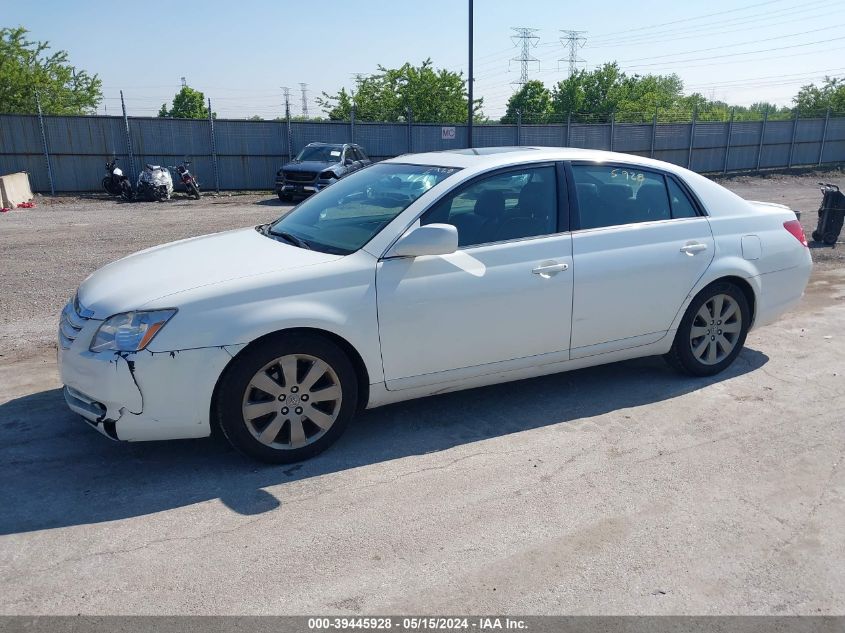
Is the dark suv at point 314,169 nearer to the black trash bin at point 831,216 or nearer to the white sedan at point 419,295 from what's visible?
the black trash bin at point 831,216

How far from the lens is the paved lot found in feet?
9.53

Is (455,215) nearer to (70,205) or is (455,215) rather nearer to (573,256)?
(573,256)

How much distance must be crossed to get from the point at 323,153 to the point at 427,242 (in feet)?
57.1

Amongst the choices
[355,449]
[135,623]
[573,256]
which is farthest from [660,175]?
[135,623]

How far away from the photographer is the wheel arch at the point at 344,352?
147 inches

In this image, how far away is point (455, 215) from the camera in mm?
4375

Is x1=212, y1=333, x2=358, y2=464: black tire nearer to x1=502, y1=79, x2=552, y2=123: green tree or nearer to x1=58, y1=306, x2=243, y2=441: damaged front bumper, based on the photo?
x1=58, y1=306, x2=243, y2=441: damaged front bumper

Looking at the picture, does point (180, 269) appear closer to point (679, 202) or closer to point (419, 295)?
point (419, 295)

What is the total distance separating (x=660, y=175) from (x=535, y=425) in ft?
6.93

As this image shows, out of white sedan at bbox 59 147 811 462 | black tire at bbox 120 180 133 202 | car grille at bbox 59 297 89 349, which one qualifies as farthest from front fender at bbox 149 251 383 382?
black tire at bbox 120 180 133 202

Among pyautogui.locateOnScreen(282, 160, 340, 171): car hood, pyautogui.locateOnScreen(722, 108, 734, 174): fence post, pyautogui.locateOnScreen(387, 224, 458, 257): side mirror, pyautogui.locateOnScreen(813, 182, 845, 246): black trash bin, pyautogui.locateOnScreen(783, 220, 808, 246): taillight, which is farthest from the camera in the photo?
pyautogui.locateOnScreen(722, 108, 734, 174): fence post

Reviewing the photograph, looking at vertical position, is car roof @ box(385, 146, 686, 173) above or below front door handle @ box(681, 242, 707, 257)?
above

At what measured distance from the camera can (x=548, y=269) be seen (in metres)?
4.49

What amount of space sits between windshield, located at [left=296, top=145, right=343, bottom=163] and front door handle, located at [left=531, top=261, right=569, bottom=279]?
16.6 meters
